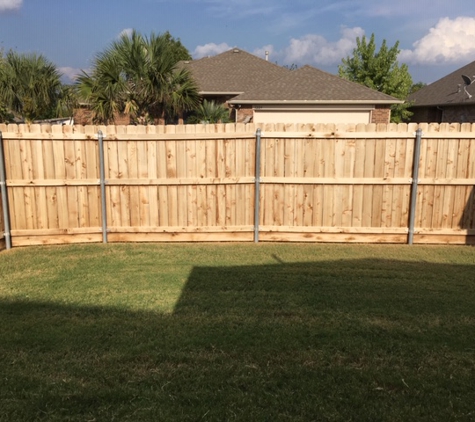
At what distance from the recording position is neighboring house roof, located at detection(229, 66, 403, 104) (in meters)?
18.3

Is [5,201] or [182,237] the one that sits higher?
[5,201]

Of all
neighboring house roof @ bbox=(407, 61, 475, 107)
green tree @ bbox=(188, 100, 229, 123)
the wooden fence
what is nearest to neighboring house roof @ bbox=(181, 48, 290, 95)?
green tree @ bbox=(188, 100, 229, 123)

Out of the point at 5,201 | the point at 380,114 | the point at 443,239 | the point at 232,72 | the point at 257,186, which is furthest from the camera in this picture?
the point at 232,72

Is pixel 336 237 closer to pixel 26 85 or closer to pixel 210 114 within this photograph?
pixel 210 114

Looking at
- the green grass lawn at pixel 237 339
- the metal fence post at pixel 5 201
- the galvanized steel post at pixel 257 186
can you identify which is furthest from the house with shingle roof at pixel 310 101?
the green grass lawn at pixel 237 339

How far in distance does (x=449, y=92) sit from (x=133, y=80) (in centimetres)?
1462

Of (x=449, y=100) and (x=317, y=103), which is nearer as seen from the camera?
(x=317, y=103)

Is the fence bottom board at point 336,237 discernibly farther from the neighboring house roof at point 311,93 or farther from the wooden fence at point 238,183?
the neighboring house roof at point 311,93

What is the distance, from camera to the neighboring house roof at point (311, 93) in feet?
60.1

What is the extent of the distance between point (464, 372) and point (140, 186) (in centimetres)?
605

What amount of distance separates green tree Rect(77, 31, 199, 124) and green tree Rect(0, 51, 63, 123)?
4491 mm

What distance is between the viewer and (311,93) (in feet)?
61.3


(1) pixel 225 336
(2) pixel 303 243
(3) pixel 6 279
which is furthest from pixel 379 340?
(3) pixel 6 279

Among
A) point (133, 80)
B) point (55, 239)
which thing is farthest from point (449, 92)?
point (55, 239)
